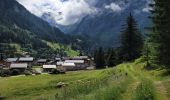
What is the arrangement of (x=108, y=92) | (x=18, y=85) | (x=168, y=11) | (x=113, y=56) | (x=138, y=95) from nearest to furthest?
(x=138, y=95)
(x=108, y=92)
(x=168, y=11)
(x=18, y=85)
(x=113, y=56)

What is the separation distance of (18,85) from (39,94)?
51.5 feet

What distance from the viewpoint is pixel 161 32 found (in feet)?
188

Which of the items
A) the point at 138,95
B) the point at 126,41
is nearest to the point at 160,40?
the point at 138,95

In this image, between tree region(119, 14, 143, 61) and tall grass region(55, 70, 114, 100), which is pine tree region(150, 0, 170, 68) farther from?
tree region(119, 14, 143, 61)

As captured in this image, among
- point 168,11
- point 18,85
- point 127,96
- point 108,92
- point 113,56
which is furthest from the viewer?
point 113,56

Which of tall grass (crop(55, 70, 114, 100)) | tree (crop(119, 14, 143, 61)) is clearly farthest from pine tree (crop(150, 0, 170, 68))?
tree (crop(119, 14, 143, 61))

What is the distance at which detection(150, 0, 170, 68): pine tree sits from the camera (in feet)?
186

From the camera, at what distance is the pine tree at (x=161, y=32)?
56562 mm

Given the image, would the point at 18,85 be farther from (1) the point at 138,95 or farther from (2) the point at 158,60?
(1) the point at 138,95

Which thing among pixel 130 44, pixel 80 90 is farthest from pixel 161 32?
pixel 130 44

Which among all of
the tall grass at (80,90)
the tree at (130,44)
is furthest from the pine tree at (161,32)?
the tree at (130,44)

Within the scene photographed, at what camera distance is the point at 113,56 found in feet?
533

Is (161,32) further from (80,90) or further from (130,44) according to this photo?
(130,44)

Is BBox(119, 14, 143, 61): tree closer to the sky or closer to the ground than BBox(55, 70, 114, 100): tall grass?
closer to the sky
